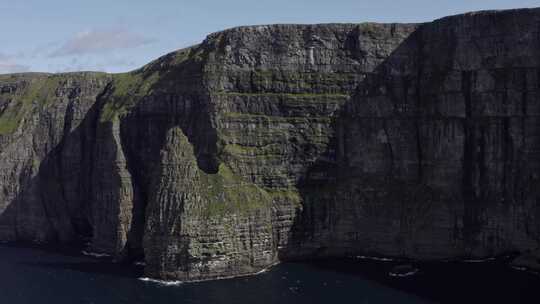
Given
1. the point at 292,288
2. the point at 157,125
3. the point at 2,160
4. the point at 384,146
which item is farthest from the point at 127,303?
the point at 2,160

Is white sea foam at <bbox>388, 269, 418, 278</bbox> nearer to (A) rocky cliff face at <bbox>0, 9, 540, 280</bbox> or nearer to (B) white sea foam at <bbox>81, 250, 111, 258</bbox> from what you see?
(A) rocky cliff face at <bbox>0, 9, 540, 280</bbox>

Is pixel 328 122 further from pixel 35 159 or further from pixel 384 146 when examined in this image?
pixel 35 159

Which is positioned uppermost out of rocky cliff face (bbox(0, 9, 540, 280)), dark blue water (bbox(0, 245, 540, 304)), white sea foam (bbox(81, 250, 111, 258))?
rocky cliff face (bbox(0, 9, 540, 280))

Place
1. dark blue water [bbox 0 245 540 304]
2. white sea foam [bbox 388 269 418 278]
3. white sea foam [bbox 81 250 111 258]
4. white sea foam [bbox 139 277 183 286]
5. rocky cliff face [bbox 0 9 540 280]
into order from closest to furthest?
dark blue water [bbox 0 245 540 304] < white sea foam [bbox 139 277 183 286] < white sea foam [bbox 388 269 418 278] < rocky cliff face [bbox 0 9 540 280] < white sea foam [bbox 81 250 111 258]

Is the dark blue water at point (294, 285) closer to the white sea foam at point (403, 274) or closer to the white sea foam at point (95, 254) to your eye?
the white sea foam at point (403, 274)

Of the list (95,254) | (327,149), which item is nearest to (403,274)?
(327,149)

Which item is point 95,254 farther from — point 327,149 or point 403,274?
point 403,274

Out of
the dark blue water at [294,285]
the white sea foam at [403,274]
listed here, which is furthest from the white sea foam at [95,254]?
the white sea foam at [403,274]

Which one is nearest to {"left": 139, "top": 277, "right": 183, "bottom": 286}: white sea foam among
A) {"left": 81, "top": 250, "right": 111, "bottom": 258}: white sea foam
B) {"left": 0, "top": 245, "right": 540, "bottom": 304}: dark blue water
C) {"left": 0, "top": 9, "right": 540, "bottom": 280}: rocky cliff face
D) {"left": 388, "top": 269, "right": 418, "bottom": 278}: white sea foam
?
{"left": 0, "top": 245, "right": 540, "bottom": 304}: dark blue water
